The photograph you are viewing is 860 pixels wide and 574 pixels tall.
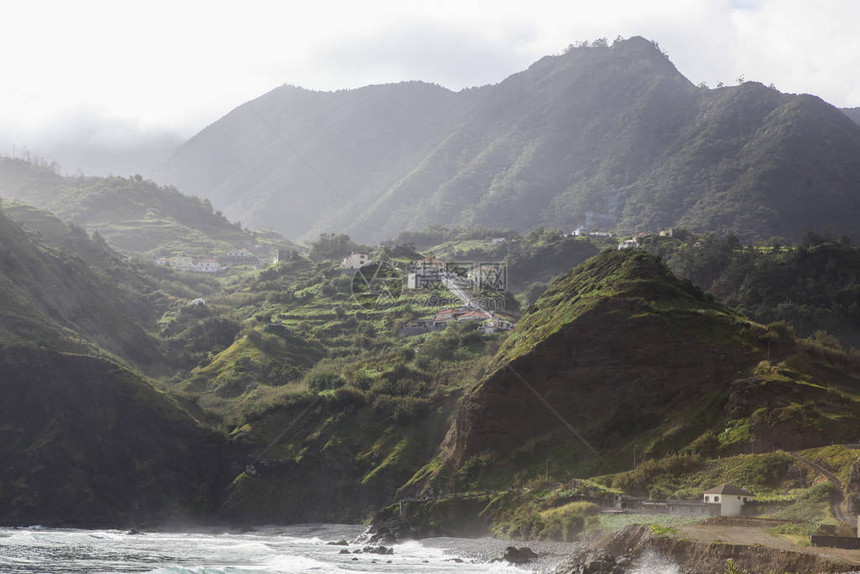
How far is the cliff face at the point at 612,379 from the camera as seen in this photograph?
2608 inches

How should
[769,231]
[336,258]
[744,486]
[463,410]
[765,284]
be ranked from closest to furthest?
[744,486] → [463,410] → [765,284] → [336,258] → [769,231]

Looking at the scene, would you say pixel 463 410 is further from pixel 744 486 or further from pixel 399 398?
pixel 744 486

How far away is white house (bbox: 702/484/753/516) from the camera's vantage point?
162ft

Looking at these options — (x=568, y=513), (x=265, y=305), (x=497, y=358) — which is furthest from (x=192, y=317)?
(x=568, y=513)

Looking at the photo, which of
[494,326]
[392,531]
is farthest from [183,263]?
[392,531]

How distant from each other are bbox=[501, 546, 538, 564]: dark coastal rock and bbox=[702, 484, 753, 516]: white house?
10821 mm

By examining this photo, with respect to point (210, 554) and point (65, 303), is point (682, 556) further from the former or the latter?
point (65, 303)

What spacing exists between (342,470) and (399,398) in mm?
9131

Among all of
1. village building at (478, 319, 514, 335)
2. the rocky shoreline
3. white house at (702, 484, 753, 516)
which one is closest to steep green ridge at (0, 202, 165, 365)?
village building at (478, 319, 514, 335)

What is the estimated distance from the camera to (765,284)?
112 m

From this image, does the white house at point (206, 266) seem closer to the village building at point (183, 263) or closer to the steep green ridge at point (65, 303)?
the village building at point (183, 263)

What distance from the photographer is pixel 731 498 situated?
163ft

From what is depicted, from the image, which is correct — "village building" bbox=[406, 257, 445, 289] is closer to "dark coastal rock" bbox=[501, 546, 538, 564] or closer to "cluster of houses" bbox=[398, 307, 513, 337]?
"cluster of houses" bbox=[398, 307, 513, 337]

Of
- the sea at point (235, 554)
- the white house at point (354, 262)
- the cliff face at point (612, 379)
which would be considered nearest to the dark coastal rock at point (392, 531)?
the sea at point (235, 554)
